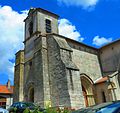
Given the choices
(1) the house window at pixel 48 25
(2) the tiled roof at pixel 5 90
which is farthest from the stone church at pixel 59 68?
(2) the tiled roof at pixel 5 90

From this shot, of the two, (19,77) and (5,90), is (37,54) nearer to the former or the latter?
(19,77)

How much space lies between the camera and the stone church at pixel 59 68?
1717cm

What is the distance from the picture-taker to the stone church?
17172mm

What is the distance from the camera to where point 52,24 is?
25.5 metres

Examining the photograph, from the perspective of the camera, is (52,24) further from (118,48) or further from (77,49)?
(118,48)

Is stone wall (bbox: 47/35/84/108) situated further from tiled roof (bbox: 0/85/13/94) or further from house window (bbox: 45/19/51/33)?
tiled roof (bbox: 0/85/13/94)

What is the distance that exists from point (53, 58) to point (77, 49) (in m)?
4.71

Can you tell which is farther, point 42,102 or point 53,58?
point 53,58

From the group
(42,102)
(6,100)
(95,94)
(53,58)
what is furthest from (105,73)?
(6,100)

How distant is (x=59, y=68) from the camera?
1795 cm

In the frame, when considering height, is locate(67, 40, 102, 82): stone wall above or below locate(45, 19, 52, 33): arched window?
below

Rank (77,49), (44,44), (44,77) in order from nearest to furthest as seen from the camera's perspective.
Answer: (44,77) < (44,44) < (77,49)

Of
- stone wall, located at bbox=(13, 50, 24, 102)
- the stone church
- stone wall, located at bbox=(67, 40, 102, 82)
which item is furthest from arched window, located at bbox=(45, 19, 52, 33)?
stone wall, located at bbox=(13, 50, 24, 102)

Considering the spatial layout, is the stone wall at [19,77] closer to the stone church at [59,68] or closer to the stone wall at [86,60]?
the stone church at [59,68]
